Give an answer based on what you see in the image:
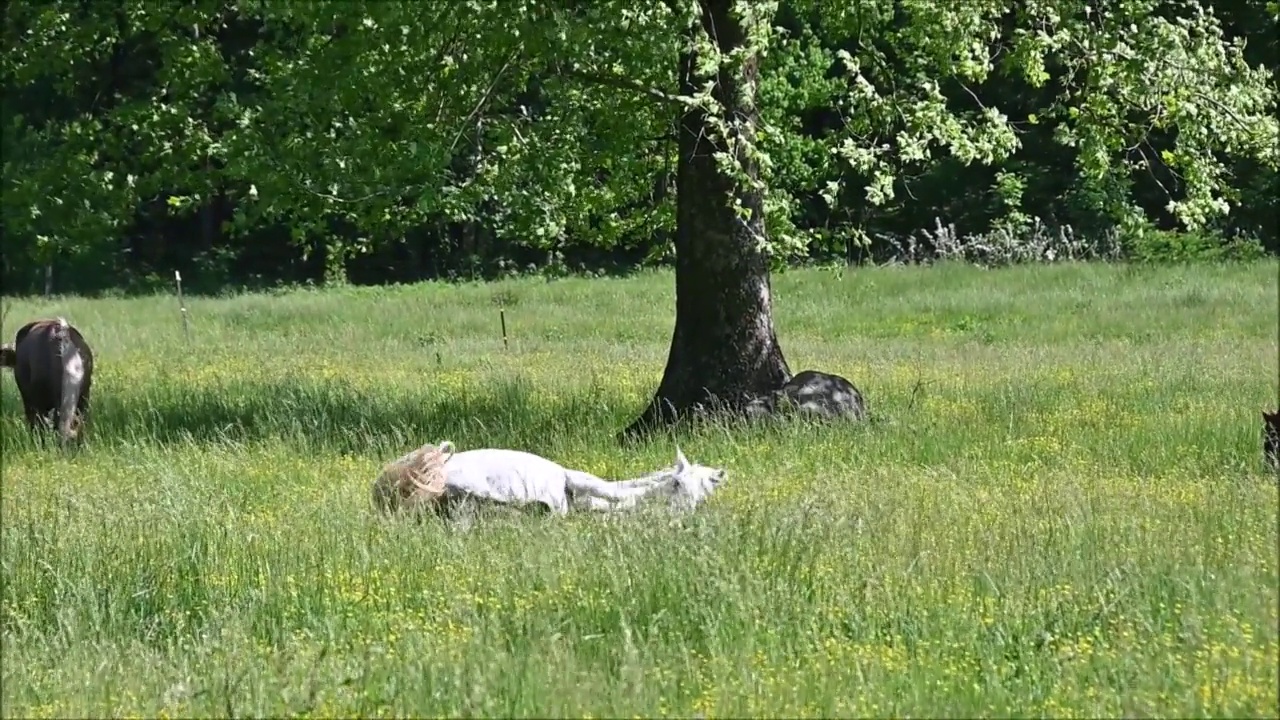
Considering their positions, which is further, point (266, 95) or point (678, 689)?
point (266, 95)

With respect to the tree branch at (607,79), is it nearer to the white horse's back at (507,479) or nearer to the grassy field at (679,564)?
the grassy field at (679,564)

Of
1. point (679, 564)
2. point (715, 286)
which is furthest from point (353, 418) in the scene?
point (679, 564)

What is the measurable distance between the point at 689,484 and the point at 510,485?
1.05 meters

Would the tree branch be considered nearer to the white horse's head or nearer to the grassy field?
the grassy field

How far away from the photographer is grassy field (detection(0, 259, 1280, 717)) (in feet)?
17.5

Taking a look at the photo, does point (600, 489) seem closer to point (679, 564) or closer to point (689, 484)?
point (689, 484)

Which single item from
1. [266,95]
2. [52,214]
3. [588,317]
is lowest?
[588,317]

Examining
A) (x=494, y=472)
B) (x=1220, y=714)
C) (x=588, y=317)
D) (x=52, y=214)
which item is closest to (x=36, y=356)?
(x=52, y=214)

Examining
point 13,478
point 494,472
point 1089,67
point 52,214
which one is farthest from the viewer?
point 52,214

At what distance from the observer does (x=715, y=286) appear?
1235cm

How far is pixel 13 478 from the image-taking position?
11.1 m

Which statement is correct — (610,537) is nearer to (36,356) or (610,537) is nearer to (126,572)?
(126,572)

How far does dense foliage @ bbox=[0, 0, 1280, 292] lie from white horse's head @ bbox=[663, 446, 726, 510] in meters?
2.93

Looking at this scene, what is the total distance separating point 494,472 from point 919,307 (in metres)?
16.2
